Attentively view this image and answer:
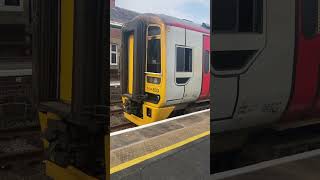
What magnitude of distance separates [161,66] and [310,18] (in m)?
2.35

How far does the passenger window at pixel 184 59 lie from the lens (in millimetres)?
1845

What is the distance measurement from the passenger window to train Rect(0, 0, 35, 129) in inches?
227

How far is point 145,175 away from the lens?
1825 mm

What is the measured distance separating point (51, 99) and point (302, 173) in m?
2.99

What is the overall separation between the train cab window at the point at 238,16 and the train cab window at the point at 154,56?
0.70m

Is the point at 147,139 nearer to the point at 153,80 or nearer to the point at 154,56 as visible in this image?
the point at 153,80

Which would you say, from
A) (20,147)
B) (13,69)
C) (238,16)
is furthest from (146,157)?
(13,69)

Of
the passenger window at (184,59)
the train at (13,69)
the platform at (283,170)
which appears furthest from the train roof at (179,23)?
the train at (13,69)

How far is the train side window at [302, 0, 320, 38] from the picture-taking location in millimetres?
3525

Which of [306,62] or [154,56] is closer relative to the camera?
[154,56]

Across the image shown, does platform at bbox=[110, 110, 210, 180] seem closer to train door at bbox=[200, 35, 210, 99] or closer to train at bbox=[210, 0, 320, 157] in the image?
train door at bbox=[200, 35, 210, 99]

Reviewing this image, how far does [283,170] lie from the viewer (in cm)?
409

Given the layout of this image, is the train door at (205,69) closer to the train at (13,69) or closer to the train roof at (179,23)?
the train roof at (179,23)

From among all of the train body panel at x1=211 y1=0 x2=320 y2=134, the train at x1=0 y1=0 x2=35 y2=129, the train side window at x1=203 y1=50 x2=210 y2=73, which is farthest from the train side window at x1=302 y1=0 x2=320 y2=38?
the train at x1=0 y1=0 x2=35 y2=129
